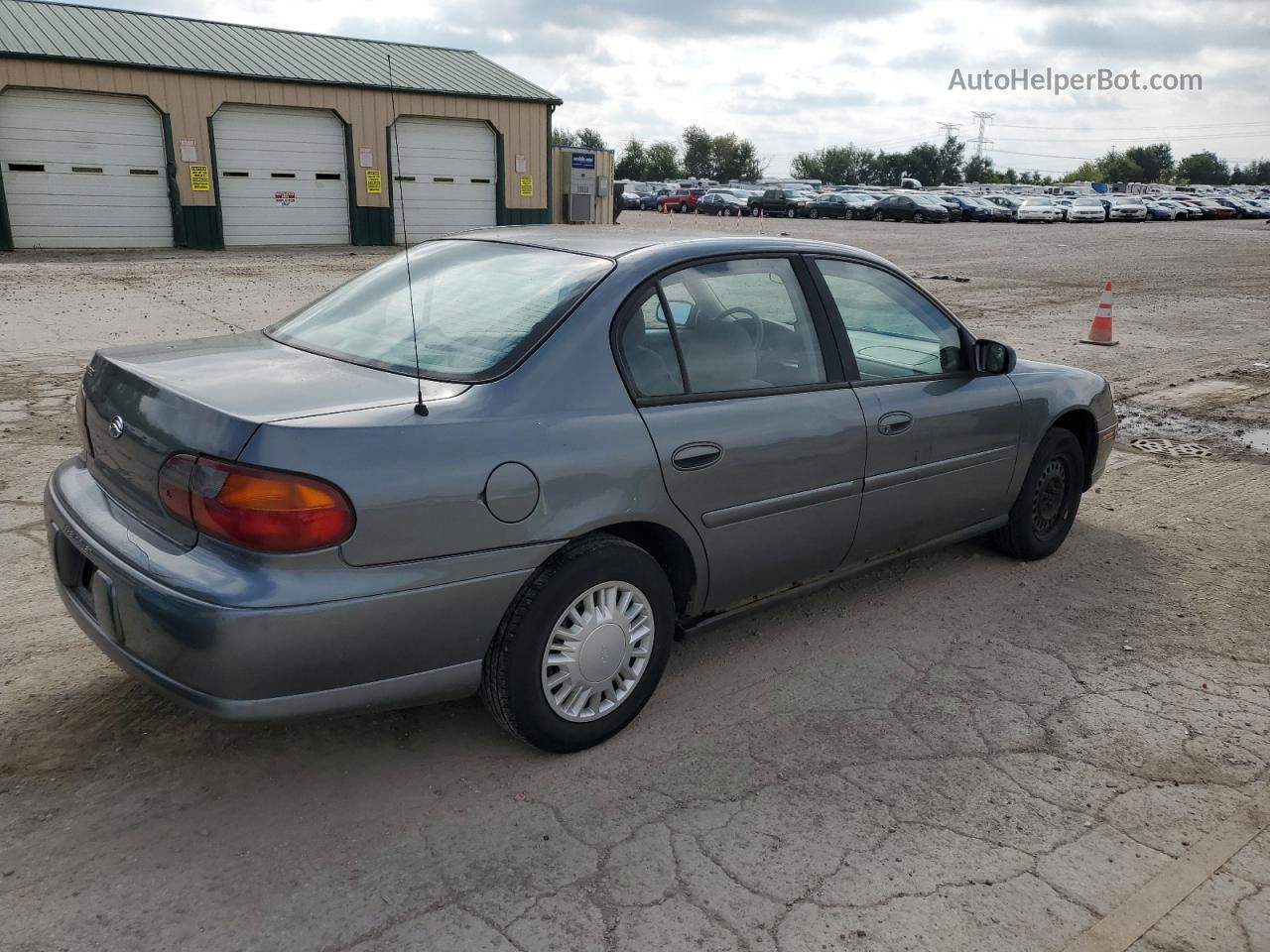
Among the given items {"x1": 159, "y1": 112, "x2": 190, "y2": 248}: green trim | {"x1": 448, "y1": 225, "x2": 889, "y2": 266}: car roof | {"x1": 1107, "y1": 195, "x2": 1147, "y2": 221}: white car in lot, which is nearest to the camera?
{"x1": 448, "y1": 225, "x2": 889, "y2": 266}: car roof

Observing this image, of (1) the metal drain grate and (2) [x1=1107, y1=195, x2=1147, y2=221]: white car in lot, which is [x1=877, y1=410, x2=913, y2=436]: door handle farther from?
(2) [x1=1107, y1=195, x2=1147, y2=221]: white car in lot

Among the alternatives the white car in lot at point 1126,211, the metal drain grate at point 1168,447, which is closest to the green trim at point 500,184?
the metal drain grate at point 1168,447

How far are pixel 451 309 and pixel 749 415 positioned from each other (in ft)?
3.52

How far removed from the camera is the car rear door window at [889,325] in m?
3.94

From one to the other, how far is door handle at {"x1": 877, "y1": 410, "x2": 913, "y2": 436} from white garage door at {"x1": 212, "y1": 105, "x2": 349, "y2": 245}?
876 inches

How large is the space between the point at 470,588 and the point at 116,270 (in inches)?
692

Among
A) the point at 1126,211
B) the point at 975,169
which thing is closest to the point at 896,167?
the point at 975,169

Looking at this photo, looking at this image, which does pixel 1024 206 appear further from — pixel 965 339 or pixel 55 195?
pixel 965 339

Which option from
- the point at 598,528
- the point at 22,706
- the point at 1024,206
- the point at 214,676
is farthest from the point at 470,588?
the point at 1024,206

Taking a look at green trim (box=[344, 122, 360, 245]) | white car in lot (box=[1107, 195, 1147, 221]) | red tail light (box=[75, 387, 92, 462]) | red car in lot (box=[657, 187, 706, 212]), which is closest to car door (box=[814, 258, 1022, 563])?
red tail light (box=[75, 387, 92, 462])

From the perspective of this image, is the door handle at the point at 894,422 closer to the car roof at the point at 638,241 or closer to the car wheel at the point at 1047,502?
the car roof at the point at 638,241

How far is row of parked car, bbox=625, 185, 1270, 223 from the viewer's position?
155 ft

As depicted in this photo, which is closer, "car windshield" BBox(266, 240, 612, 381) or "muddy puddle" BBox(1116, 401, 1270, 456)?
"car windshield" BBox(266, 240, 612, 381)

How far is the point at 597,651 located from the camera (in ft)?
10.3
